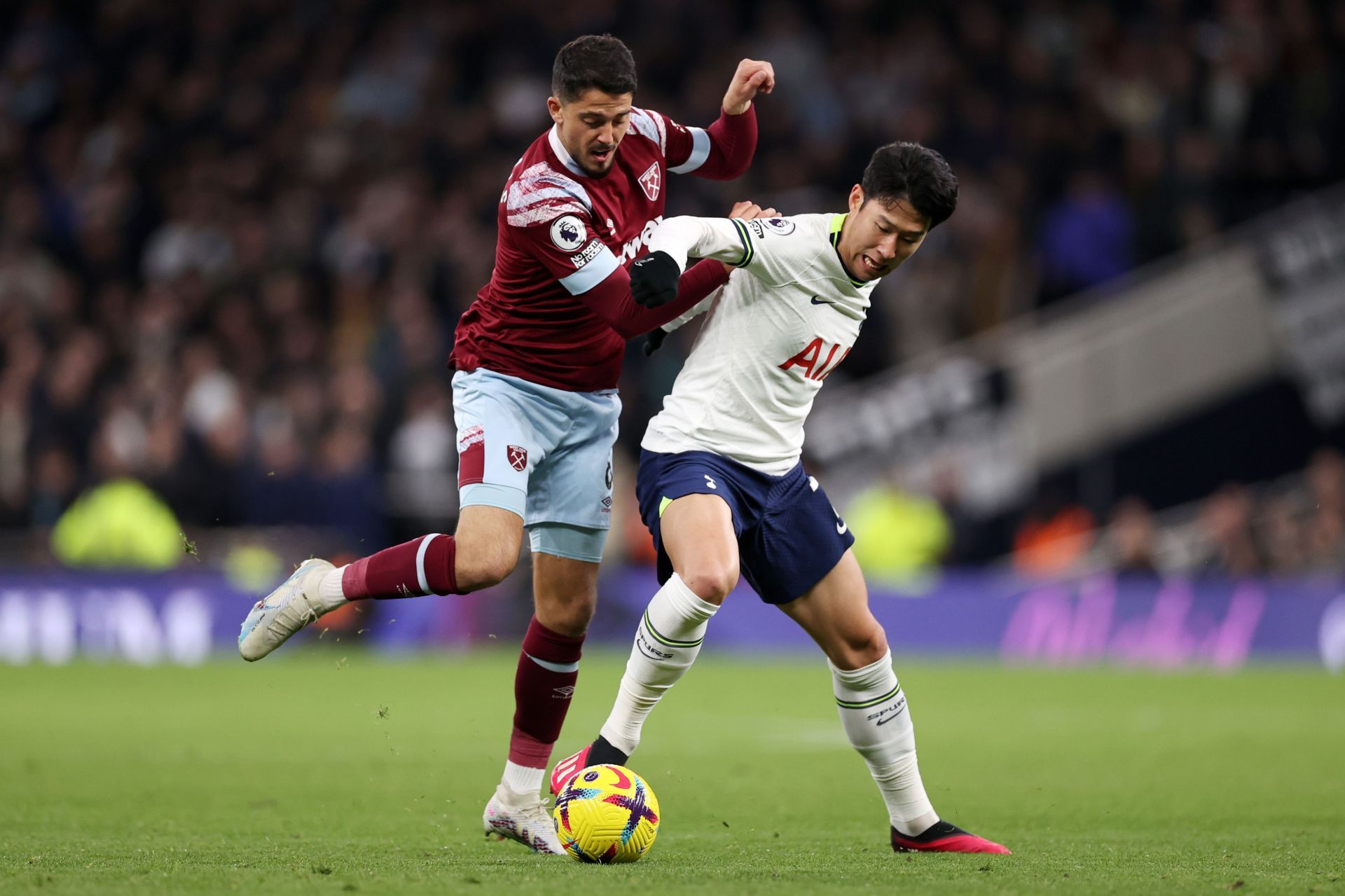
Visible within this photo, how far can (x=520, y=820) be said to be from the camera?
5703 millimetres

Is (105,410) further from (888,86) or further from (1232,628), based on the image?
(1232,628)

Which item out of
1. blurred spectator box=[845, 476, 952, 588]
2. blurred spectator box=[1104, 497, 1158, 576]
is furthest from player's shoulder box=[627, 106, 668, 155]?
blurred spectator box=[845, 476, 952, 588]

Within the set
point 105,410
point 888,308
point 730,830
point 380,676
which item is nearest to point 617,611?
point 380,676

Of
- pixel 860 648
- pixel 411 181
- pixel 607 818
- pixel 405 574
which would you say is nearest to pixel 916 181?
pixel 860 648

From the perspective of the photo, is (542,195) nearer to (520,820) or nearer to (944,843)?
(520,820)

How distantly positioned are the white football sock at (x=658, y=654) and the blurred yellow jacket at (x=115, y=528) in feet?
35.6

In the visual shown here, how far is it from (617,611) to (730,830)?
943cm

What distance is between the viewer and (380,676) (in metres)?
13.4

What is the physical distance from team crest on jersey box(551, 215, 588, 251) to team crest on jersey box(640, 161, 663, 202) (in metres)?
0.50

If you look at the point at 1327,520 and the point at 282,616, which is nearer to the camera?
the point at 282,616

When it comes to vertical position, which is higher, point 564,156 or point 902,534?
point 564,156

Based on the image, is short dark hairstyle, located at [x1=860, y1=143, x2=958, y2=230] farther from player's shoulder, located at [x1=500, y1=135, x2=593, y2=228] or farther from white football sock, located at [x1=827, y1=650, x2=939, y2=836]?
white football sock, located at [x1=827, y1=650, x2=939, y2=836]

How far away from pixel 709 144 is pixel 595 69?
85 centimetres

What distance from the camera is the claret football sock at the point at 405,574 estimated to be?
5328 millimetres
